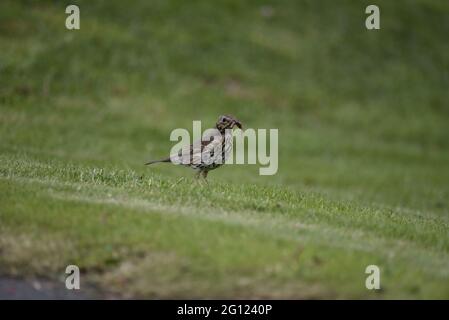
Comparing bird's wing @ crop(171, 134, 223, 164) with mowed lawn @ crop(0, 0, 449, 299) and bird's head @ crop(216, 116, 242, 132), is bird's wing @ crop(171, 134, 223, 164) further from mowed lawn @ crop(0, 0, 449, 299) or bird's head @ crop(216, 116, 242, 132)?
mowed lawn @ crop(0, 0, 449, 299)

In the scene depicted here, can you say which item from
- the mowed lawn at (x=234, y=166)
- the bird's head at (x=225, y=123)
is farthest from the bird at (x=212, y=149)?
the mowed lawn at (x=234, y=166)

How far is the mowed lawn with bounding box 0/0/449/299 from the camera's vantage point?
12.0 meters

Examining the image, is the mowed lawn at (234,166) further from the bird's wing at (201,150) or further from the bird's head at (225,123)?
the bird's head at (225,123)

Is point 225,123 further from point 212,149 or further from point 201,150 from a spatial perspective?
point 201,150

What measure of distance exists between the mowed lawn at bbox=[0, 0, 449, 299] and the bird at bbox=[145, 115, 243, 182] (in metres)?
0.63

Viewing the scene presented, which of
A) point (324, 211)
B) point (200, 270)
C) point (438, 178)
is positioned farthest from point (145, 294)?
point (438, 178)

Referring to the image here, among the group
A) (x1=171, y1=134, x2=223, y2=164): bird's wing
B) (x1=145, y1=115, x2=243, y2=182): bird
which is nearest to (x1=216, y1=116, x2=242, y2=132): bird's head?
(x1=145, y1=115, x2=243, y2=182): bird

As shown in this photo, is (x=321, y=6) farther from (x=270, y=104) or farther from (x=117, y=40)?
(x=117, y=40)

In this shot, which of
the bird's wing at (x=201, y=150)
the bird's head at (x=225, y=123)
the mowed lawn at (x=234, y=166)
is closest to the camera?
the mowed lawn at (x=234, y=166)

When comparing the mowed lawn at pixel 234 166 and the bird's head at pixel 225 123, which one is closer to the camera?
the mowed lawn at pixel 234 166

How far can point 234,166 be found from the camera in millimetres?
32531

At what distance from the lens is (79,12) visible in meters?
41.2

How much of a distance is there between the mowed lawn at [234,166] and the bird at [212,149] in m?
0.63

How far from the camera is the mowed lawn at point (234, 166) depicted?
12.0m
